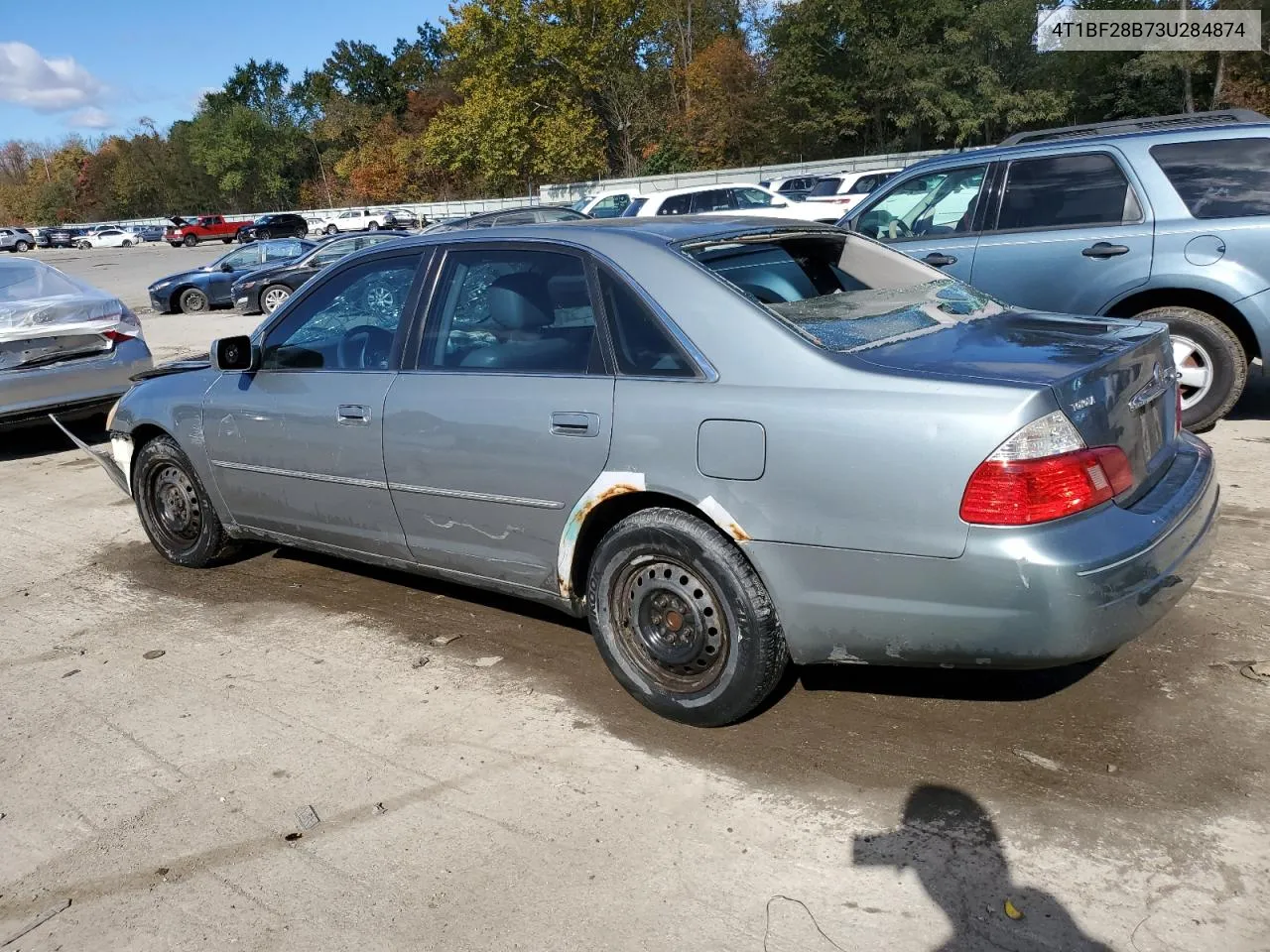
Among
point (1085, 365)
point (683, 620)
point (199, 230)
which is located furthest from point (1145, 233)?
point (199, 230)

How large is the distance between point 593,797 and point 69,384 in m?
6.93

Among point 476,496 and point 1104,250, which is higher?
point 1104,250

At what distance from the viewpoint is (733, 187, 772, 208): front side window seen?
852 inches

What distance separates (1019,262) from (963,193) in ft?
2.44

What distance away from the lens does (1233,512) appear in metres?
5.03

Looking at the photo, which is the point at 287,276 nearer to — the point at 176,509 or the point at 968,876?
the point at 176,509

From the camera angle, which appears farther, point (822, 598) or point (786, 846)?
point (822, 598)

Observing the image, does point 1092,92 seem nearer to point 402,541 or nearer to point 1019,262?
point 1019,262

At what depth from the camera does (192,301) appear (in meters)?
19.9

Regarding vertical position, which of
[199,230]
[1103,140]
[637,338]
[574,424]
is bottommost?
[574,424]

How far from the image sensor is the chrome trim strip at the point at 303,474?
4.18 meters

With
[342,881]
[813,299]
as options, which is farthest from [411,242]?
[342,881]

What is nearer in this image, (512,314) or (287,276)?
(512,314)

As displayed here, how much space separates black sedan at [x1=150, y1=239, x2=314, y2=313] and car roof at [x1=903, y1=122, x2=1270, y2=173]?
592 inches
